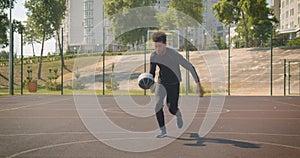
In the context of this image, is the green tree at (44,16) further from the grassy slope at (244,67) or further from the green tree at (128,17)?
the green tree at (128,17)

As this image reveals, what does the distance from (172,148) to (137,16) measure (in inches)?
1471

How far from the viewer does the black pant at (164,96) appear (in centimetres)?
778

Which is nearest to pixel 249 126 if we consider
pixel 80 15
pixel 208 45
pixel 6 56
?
pixel 6 56

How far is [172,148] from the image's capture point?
6.42 m

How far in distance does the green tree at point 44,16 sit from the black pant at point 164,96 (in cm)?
3285

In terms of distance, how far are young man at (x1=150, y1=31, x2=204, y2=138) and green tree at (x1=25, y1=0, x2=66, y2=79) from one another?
→ 32863mm

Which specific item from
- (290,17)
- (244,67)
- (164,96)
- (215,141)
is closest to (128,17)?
(244,67)

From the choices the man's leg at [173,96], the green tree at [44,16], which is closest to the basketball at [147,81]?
the man's leg at [173,96]

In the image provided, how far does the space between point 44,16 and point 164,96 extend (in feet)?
112

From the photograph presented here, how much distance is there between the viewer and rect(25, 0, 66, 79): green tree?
39.4 metres

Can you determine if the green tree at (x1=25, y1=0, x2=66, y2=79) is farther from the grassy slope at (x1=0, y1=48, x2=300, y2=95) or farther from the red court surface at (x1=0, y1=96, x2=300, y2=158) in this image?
the red court surface at (x1=0, y1=96, x2=300, y2=158)

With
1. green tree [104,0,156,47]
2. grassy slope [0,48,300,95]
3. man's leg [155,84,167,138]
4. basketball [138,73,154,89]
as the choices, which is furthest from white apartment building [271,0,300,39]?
basketball [138,73,154,89]

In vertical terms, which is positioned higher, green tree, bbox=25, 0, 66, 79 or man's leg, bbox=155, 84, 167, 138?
green tree, bbox=25, 0, 66, 79

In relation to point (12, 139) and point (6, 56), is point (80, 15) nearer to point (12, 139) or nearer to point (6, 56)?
point (6, 56)
